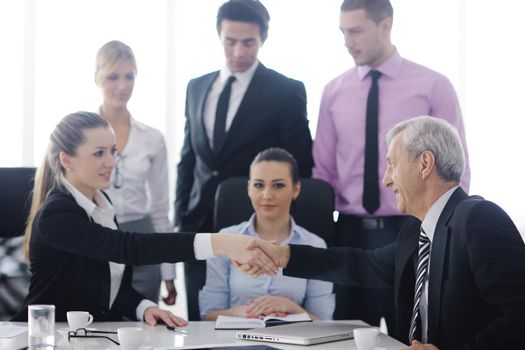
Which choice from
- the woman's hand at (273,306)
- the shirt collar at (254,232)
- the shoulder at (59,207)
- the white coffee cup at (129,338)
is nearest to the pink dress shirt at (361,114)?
the shirt collar at (254,232)

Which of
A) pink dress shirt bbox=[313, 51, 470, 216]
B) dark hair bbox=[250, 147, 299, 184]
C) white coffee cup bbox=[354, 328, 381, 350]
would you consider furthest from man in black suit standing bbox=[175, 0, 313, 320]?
white coffee cup bbox=[354, 328, 381, 350]

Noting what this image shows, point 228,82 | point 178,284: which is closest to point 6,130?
point 178,284

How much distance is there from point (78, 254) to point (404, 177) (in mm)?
1140

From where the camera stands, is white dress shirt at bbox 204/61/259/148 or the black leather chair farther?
white dress shirt at bbox 204/61/259/148

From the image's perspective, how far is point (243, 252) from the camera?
2.76 meters

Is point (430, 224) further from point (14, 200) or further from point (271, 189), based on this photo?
point (14, 200)

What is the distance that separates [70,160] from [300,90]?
1227 millimetres

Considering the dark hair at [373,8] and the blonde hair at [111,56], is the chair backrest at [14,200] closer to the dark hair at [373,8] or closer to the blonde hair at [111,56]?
the blonde hair at [111,56]

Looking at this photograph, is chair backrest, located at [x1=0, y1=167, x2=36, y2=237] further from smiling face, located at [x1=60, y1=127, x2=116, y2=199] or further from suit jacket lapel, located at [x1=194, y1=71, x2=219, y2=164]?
suit jacket lapel, located at [x1=194, y1=71, x2=219, y2=164]

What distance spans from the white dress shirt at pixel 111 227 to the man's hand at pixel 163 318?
87 mm

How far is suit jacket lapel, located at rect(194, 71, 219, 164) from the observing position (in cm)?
361

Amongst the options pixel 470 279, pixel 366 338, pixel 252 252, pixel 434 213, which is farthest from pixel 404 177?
pixel 252 252

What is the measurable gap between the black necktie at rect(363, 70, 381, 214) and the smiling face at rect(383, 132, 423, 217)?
1.01 metres

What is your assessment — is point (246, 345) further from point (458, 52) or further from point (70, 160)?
point (458, 52)
